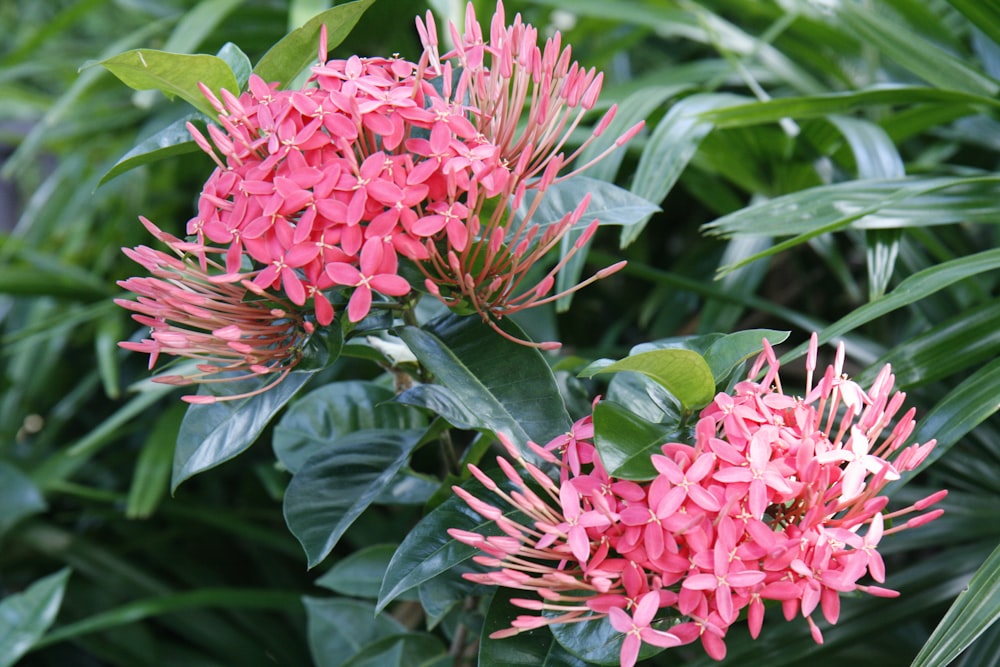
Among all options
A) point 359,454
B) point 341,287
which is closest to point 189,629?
point 359,454

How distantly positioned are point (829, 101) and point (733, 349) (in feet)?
1.10

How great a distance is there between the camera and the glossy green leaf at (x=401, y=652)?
24.5 inches

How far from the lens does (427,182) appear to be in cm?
42

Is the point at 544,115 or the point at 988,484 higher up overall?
the point at 544,115

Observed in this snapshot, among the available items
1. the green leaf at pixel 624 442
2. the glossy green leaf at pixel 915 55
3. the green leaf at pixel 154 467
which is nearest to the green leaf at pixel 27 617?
the green leaf at pixel 154 467

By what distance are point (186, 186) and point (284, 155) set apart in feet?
3.19

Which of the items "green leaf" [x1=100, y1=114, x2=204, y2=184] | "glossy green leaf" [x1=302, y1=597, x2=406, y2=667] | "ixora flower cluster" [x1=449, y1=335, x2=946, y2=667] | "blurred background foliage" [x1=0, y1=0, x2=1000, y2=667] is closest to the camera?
"ixora flower cluster" [x1=449, y1=335, x2=946, y2=667]

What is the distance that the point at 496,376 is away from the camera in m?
0.46

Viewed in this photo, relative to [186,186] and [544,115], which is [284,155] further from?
[186,186]

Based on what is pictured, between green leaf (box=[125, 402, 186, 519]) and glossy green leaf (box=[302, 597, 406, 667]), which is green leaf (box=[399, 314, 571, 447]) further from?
green leaf (box=[125, 402, 186, 519])

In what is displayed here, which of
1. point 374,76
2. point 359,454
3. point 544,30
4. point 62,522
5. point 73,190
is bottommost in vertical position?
point 62,522

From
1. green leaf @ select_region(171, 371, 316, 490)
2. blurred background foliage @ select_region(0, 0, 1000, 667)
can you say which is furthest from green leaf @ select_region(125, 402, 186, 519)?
green leaf @ select_region(171, 371, 316, 490)

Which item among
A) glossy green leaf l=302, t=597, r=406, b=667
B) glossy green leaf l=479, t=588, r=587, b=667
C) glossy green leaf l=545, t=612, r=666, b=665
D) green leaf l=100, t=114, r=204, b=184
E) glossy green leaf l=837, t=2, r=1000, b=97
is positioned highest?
glossy green leaf l=837, t=2, r=1000, b=97

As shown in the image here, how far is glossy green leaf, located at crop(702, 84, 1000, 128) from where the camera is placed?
2.13 ft
